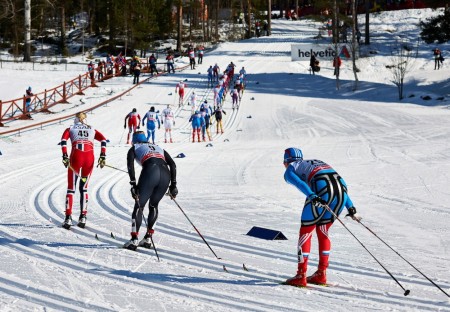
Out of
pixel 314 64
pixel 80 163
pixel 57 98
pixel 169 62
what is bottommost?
pixel 57 98

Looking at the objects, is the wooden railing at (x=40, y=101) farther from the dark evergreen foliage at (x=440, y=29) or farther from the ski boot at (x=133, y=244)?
the ski boot at (x=133, y=244)

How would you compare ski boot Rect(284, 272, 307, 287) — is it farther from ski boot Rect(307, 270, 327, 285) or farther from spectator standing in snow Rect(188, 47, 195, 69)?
spectator standing in snow Rect(188, 47, 195, 69)

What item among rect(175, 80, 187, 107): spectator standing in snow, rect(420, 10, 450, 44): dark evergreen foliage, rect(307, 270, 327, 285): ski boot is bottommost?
rect(307, 270, 327, 285): ski boot

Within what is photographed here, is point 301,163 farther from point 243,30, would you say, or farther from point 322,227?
point 243,30

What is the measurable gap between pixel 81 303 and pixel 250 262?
263 centimetres

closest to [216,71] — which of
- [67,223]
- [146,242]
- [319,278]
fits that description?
[67,223]

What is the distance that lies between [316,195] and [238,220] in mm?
4768

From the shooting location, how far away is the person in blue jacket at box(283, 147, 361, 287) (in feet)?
22.2

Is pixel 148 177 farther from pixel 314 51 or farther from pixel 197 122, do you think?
pixel 314 51

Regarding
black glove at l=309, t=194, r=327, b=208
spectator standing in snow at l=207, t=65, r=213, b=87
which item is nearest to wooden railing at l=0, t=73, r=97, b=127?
spectator standing in snow at l=207, t=65, r=213, b=87

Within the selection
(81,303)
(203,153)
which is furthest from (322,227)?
(203,153)

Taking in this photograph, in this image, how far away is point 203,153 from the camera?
71.1 feet

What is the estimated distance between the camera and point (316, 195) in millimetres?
6578

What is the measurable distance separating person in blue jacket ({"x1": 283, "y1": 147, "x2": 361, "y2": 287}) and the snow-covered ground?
38 centimetres
